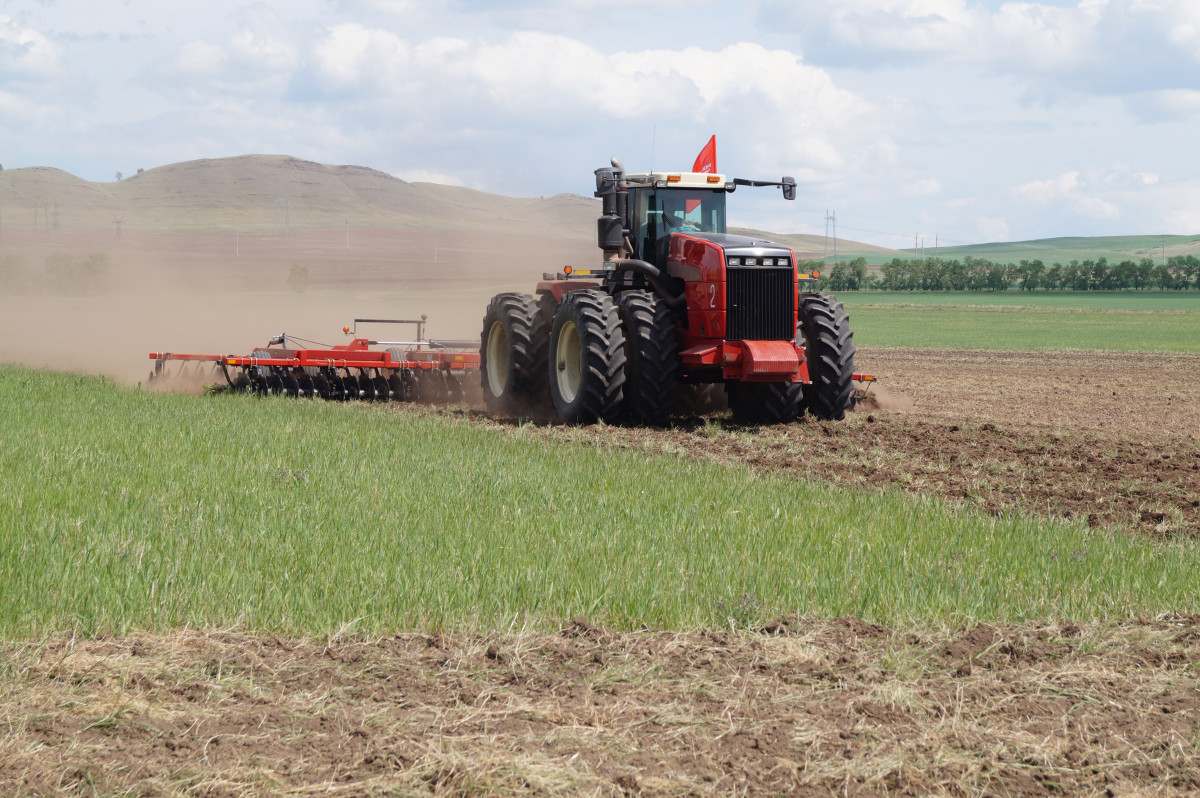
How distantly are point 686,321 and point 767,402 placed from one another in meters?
1.30

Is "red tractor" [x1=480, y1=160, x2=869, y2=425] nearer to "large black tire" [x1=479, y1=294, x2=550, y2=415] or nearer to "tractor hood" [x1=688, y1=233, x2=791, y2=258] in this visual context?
"tractor hood" [x1=688, y1=233, x2=791, y2=258]

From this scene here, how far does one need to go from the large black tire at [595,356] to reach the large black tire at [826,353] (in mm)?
2150

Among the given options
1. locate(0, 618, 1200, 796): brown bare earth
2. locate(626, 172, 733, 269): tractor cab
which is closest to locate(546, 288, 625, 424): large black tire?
locate(626, 172, 733, 269): tractor cab

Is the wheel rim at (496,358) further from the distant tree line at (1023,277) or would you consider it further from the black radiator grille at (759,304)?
the distant tree line at (1023,277)

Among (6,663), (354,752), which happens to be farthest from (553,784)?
(6,663)

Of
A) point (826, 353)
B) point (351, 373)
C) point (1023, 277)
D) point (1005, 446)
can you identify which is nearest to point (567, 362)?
point (826, 353)

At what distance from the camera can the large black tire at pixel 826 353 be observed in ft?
49.3

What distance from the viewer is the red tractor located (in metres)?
14.7

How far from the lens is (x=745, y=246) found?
14875 mm

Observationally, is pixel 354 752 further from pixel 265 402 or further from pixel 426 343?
pixel 426 343

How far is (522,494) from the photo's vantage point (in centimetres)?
978

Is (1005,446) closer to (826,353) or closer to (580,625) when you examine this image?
(826,353)

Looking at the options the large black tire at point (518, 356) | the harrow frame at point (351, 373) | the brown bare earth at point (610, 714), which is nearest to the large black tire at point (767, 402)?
the large black tire at point (518, 356)

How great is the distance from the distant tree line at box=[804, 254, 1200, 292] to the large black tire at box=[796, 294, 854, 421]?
8531cm
